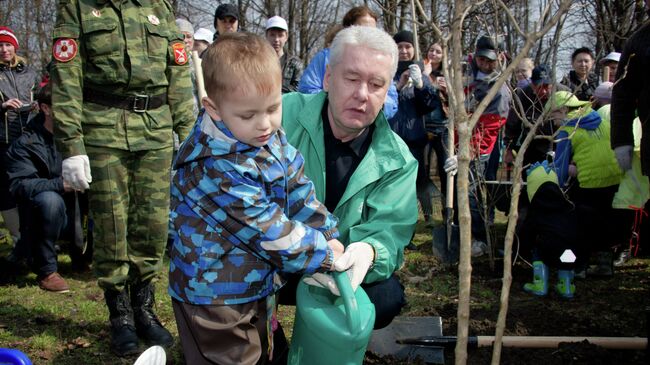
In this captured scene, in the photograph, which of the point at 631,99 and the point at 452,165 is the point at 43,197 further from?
the point at 631,99

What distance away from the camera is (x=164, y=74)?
123 inches

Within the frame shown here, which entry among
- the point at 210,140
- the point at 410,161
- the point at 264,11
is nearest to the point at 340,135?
the point at 410,161

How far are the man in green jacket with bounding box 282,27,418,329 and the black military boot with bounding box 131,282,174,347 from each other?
4.09 feet

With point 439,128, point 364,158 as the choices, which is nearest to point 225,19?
point 439,128

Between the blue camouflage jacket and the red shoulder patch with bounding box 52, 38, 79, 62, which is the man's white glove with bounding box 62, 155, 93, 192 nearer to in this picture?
the red shoulder patch with bounding box 52, 38, 79, 62

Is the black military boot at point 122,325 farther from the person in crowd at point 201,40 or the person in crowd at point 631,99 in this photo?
the person in crowd at point 201,40

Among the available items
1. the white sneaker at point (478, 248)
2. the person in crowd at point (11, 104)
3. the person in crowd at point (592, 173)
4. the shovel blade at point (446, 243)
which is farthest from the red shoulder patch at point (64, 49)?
A: the white sneaker at point (478, 248)

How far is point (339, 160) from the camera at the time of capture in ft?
8.21

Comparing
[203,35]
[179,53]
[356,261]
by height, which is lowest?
[356,261]

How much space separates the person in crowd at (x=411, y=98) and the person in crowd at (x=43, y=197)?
2.77 meters

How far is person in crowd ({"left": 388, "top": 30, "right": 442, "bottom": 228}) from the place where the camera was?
16.8 ft

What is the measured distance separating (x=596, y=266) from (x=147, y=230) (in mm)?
3365

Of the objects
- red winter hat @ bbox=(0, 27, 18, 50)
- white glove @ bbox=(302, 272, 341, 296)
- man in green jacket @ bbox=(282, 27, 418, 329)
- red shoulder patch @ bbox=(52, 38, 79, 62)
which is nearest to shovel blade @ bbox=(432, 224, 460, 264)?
man in green jacket @ bbox=(282, 27, 418, 329)

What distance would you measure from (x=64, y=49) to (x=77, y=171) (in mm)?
602
